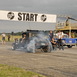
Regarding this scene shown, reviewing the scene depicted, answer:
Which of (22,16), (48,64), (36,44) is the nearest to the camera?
(48,64)

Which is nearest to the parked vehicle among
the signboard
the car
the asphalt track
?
the car

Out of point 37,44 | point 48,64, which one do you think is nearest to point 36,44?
point 37,44

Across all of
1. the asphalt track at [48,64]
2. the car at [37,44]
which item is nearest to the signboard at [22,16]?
the car at [37,44]

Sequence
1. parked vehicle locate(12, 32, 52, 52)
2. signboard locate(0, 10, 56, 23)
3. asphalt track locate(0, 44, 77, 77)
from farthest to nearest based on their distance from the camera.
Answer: signboard locate(0, 10, 56, 23), parked vehicle locate(12, 32, 52, 52), asphalt track locate(0, 44, 77, 77)

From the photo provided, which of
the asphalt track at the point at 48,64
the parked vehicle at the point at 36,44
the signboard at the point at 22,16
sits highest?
the signboard at the point at 22,16

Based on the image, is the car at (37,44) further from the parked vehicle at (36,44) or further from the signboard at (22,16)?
the signboard at (22,16)

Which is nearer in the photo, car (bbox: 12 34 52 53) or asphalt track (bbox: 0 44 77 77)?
asphalt track (bbox: 0 44 77 77)

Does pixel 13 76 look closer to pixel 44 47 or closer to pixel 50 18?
pixel 44 47

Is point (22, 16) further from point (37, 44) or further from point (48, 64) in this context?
point (48, 64)

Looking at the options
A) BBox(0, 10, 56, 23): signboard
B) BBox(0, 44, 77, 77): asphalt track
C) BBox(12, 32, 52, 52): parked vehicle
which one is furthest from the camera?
BBox(0, 10, 56, 23): signboard

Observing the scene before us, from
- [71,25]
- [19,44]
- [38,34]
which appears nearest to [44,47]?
[38,34]

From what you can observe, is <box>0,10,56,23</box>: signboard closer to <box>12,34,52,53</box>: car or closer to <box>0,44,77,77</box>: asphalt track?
<box>12,34,52,53</box>: car

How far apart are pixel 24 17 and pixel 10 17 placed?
6.08 ft

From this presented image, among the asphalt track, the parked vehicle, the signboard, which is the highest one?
the signboard
